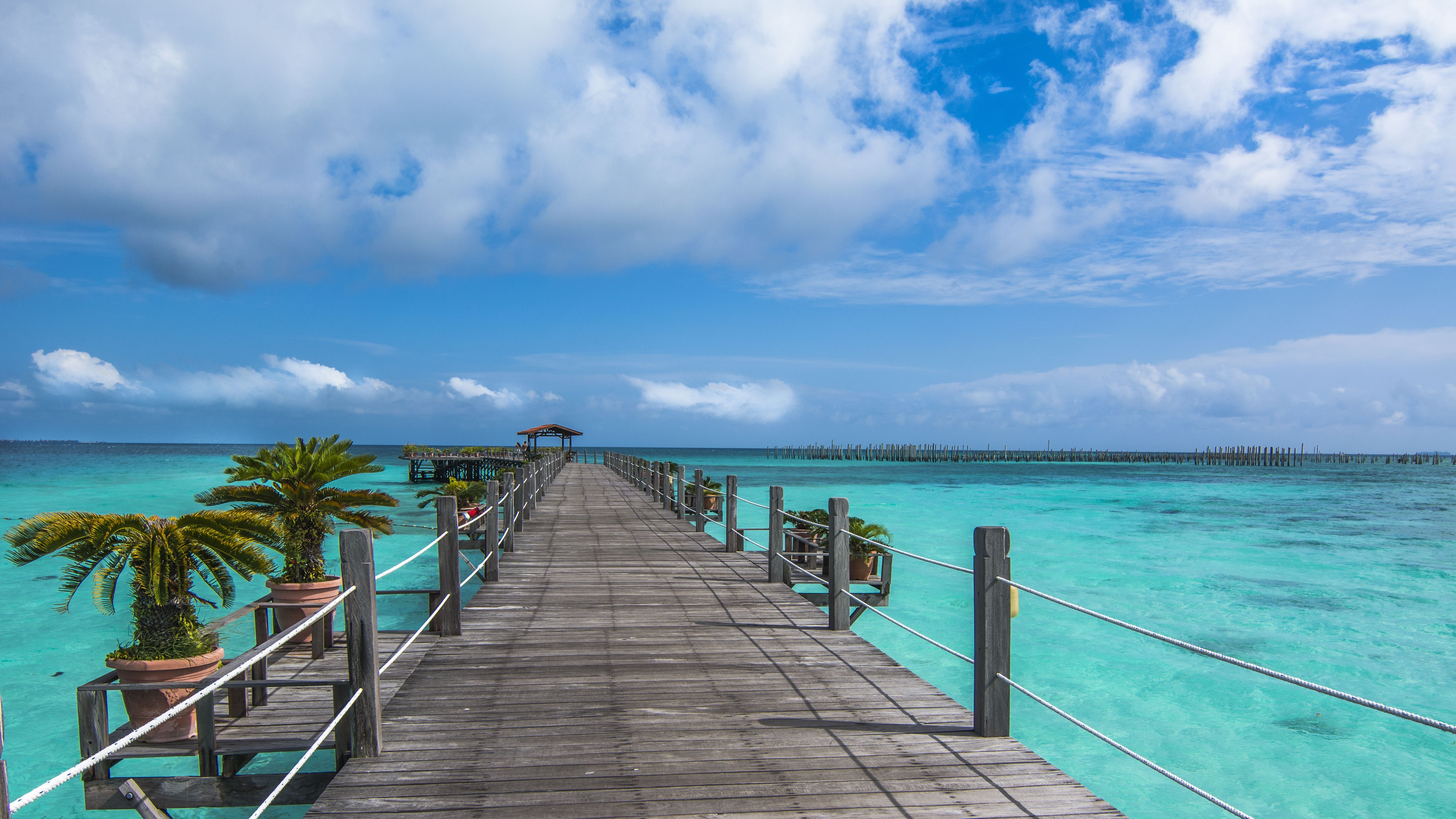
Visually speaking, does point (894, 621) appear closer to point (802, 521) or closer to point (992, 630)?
point (992, 630)

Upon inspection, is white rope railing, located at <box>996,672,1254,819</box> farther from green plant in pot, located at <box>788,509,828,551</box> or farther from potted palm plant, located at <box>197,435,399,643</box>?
potted palm plant, located at <box>197,435,399,643</box>

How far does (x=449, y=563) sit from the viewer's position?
611 centimetres

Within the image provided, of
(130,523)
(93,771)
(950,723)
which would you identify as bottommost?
(93,771)

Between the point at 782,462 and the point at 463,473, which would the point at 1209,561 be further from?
the point at 782,462

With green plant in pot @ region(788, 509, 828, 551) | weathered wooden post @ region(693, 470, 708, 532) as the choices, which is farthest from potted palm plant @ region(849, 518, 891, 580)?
weathered wooden post @ region(693, 470, 708, 532)

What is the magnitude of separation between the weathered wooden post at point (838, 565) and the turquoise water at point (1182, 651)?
557 centimetres

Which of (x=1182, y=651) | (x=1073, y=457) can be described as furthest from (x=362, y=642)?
(x=1073, y=457)

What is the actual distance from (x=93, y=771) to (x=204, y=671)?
161 cm

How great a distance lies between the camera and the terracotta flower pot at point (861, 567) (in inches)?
457

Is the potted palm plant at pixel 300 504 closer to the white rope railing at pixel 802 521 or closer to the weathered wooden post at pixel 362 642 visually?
the white rope railing at pixel 802 521

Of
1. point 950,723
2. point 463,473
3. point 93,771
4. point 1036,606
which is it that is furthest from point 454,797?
point 463,473

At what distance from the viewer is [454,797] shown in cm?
347

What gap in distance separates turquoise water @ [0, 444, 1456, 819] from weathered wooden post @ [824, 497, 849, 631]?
5.57m

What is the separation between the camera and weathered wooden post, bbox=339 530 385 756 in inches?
154
